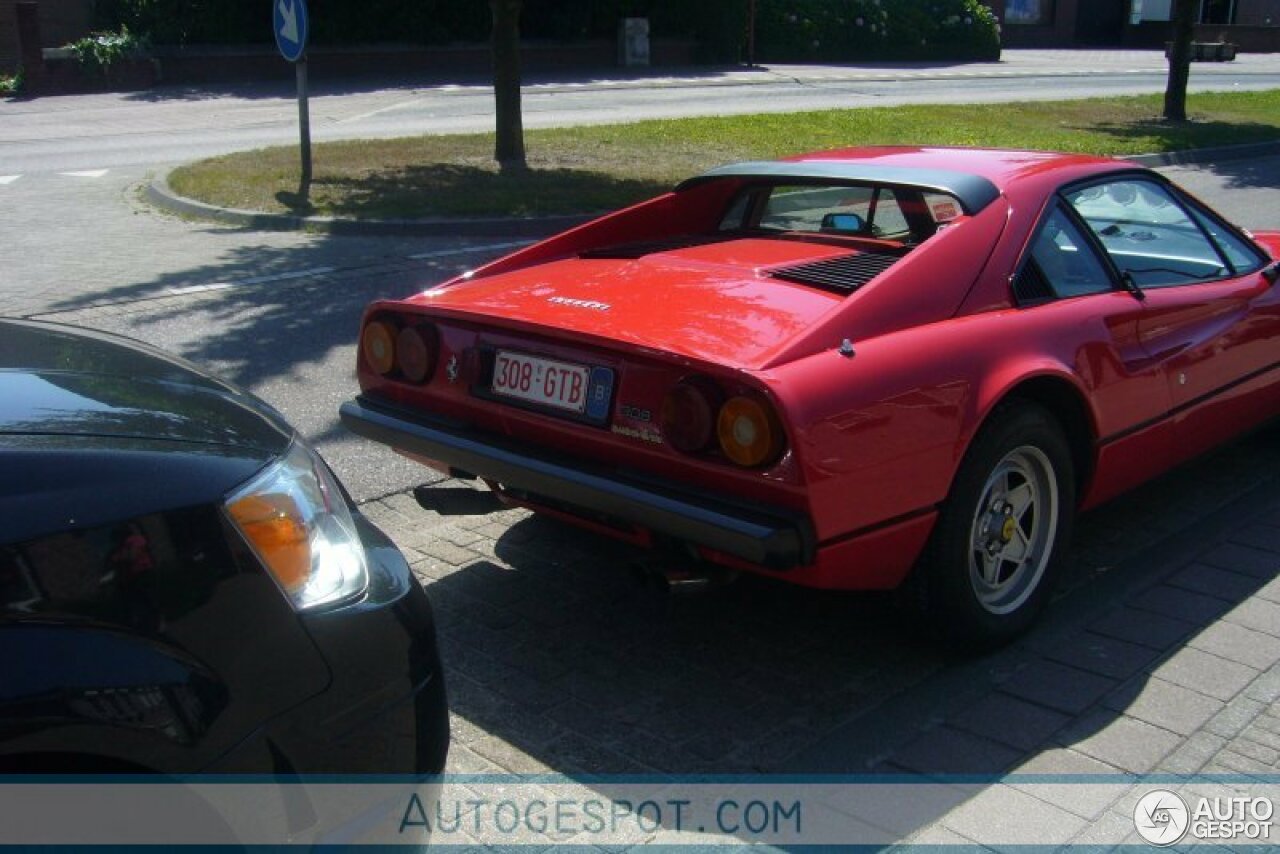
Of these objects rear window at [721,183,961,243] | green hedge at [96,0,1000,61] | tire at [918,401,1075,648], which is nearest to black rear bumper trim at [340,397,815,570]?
tire at [918,401,1075,648]

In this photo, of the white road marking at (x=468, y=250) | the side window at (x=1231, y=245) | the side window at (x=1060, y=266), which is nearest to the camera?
the side window at (x=1060, y=266)

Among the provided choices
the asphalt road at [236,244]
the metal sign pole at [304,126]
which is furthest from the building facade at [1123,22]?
the metal sign pole at [304,126]

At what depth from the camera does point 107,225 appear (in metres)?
12.0

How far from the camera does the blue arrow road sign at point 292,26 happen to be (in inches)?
498

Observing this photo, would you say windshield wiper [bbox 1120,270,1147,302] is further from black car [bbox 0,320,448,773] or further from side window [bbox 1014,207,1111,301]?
black car [bbox 0,320,448,773]

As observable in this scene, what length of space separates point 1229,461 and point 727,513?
3363mm

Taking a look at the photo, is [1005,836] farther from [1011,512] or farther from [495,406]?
[495,406]

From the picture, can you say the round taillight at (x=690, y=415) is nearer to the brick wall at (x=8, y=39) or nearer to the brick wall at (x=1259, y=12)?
the brick wall at (x=8, y=39)

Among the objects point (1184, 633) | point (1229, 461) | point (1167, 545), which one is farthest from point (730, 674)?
point (1229, 461)

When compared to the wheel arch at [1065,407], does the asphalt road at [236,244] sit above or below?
below

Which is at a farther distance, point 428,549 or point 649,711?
point 428,549

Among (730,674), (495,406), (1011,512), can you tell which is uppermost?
(495,406)

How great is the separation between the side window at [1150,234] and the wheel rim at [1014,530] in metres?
1.11

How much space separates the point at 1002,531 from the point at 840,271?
3.05ft
